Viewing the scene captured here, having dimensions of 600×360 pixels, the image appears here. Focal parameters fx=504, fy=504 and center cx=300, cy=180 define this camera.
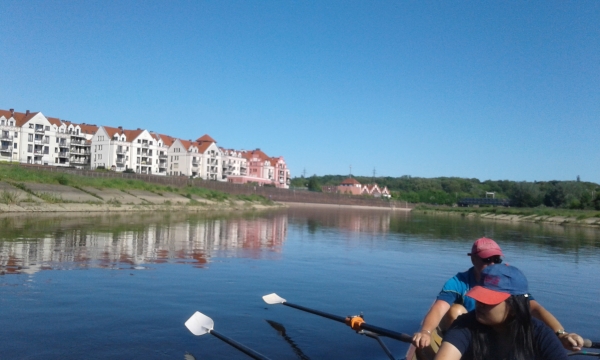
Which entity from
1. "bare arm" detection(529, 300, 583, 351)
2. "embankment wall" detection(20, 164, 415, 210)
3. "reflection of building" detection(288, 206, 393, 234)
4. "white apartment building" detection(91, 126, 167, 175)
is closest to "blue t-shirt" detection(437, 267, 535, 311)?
"bare arm" detection(529, 300, 583, 351)

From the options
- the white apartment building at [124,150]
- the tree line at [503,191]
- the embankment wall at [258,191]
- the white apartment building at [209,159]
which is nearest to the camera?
the embankment wall at [258,191]

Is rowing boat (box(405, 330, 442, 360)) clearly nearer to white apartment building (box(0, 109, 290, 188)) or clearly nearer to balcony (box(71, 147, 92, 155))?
white apartment building (box(0, 109, 290, 188))

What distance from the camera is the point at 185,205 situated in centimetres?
5022

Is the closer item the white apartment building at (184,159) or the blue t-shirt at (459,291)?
the blue t-shirt at (459,291)

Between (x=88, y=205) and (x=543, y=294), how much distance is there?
3189cm

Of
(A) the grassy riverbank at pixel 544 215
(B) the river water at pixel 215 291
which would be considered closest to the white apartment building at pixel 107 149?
(A) the grassy riverbank at pixel 544 215

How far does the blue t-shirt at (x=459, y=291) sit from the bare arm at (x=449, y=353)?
6.21ft

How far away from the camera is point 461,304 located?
17.7ft

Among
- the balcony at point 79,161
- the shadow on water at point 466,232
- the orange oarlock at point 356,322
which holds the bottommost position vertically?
the shadow on water at point 466,232

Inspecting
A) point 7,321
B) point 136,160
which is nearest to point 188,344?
point 7,321

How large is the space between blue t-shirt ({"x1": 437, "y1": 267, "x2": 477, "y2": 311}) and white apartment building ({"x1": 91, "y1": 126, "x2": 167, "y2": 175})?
306 ft

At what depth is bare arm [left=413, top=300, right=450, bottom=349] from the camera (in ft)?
15.1

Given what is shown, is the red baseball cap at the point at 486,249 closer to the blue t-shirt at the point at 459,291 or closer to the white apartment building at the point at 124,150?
the blue t-shirt at the point at 459,291

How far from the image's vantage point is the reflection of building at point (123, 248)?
14548mm
